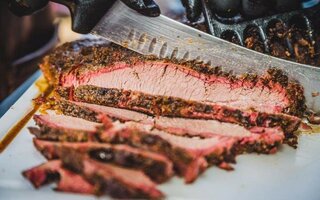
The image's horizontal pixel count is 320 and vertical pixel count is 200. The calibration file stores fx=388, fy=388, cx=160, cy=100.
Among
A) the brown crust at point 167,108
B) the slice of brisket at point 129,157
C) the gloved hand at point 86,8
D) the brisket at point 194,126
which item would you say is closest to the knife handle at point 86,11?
the gloved hand at point 86,8

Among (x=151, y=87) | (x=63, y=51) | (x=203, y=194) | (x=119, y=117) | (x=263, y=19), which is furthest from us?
(x=63, y=51)

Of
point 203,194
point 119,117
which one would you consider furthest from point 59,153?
point 203,194

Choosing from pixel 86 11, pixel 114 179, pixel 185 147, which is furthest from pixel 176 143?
pixel 86 11

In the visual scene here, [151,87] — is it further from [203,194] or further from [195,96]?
[203,194]

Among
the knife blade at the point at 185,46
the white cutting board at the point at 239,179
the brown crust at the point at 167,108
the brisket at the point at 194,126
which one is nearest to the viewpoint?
the white cutting board at the point at 239,179

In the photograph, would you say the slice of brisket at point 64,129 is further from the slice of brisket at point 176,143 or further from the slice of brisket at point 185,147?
the slice of brisket at point 185,147

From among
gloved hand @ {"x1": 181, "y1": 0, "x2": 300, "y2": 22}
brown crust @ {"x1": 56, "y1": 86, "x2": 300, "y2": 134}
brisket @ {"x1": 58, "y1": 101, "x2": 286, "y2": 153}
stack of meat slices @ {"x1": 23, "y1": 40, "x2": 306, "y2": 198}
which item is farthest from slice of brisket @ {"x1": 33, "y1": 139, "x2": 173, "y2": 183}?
gloved hand @ {"x1": 181, "y1": 0, "x2": 300, "y2": 22}

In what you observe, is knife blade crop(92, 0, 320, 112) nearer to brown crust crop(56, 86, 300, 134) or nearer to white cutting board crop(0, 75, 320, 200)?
brown crust crop(56, 86, 300, 134)
